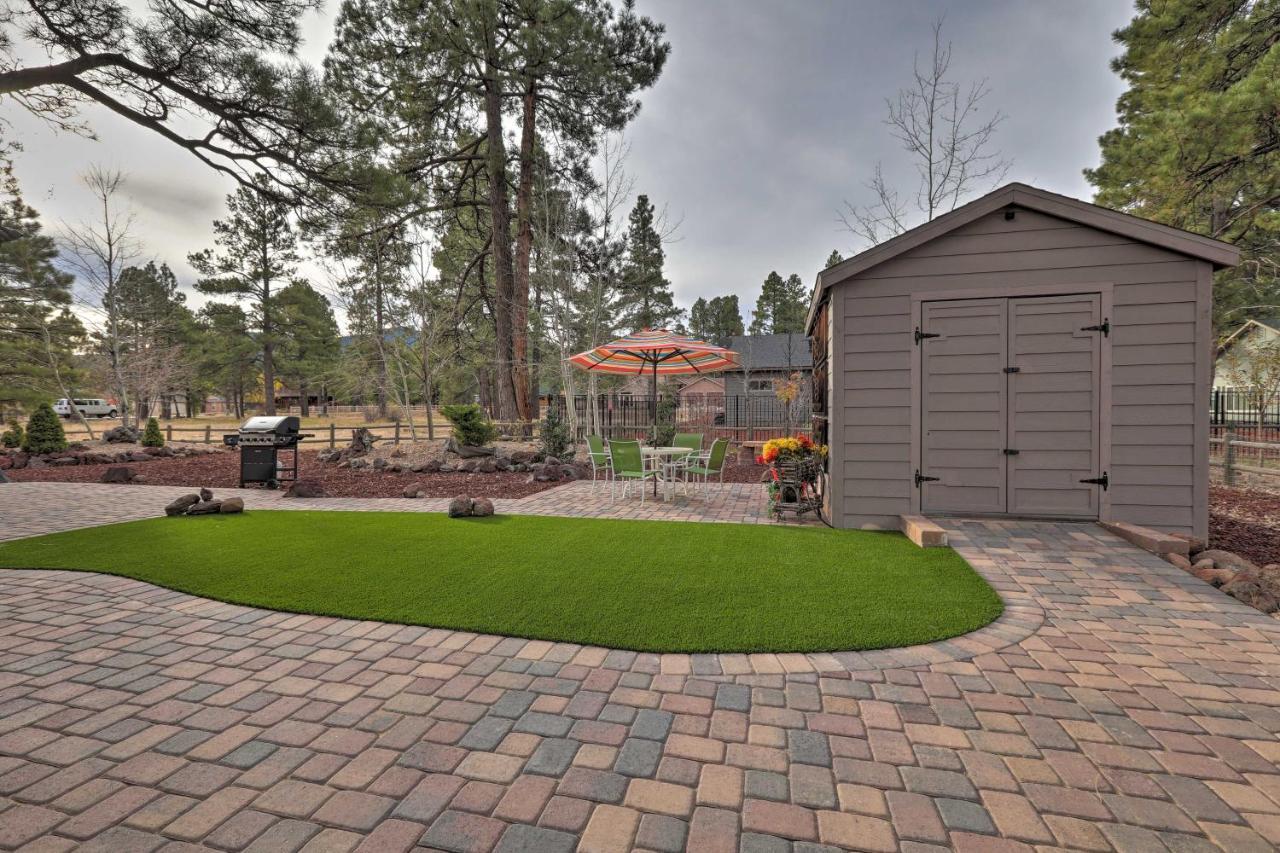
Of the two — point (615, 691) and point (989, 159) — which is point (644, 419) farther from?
point (615, 691)

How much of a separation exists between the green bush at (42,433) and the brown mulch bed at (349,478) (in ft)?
5.74

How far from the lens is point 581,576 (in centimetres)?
363

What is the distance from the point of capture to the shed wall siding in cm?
434

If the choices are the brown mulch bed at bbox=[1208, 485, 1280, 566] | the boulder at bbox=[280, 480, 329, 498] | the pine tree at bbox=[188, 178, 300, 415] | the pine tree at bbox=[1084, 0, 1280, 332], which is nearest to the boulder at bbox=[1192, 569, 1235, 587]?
the brown mulch bed at bbox=[1208, 485, 1280, 566]

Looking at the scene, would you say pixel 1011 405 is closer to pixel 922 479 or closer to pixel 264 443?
pixel 922 479

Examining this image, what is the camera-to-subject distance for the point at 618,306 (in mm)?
17875

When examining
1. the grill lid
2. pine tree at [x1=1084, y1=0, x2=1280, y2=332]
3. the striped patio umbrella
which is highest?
pine tree at [x1=1084, y1=0, x2=1280, y2=332]

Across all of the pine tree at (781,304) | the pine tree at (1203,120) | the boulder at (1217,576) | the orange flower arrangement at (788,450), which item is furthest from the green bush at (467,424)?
the pine tree at (781,304)

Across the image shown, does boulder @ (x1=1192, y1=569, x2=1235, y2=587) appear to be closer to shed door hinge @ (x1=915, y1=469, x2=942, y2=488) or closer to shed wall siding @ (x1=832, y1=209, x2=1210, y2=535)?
shed wall siding @ (x1=832, y1=209, x2=1210, y2=535)

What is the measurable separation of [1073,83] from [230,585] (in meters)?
13.7

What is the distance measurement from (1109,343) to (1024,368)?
640 millimetres

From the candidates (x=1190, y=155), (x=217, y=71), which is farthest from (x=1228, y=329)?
(x=217, y=71)

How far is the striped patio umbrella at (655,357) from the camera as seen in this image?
7332 mm

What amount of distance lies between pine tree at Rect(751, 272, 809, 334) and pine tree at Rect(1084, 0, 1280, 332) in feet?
100
